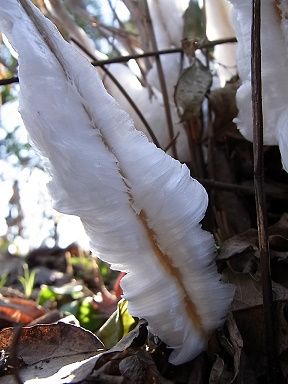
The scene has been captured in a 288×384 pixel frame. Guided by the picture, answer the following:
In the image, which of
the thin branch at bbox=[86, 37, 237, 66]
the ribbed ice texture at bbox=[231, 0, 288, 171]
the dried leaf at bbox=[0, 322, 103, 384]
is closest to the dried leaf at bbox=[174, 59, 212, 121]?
the thin branch at bbox=[86, 37, 237, 66]

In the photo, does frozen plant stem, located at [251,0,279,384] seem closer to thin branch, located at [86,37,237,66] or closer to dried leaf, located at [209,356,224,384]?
dried leaf, located at [209,356,224,384]

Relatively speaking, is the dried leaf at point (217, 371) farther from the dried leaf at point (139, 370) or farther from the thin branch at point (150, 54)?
the thin branch at point (150, 54)

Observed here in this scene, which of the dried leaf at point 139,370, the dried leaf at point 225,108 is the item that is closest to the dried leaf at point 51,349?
the dried leaf at point 139,370

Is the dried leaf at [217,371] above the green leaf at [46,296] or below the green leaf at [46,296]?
above

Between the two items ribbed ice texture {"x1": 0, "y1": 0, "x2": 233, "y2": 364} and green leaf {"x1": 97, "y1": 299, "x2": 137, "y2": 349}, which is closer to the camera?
ribbed ice texture {"x1": 0, "y1": 0, "x2": 233, "y2": 364}

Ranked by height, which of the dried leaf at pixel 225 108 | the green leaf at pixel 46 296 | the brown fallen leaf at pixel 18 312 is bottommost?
the green leaf at pixel 46 296

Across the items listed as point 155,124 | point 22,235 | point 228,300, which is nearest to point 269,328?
point 228,300

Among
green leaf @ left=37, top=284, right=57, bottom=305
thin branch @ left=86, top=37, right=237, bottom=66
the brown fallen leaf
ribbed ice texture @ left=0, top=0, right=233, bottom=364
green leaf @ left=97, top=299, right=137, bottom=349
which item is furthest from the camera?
green leaf @ left=37, top=284, right=57, bottom=305
